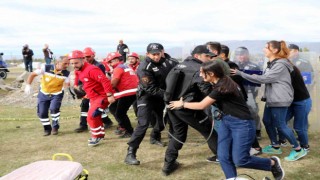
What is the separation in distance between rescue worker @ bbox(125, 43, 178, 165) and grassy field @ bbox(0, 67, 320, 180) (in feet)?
1.22

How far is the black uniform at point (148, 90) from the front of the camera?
17.0 feet

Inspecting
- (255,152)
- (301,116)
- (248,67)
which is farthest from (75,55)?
(301,116)

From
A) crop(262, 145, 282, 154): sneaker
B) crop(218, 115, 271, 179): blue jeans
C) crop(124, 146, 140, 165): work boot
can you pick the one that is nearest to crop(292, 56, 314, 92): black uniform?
crop(262, 145, 282, 154): sneaker

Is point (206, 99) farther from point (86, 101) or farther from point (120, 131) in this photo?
point (86, 101)

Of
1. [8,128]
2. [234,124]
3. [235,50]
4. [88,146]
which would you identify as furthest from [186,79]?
[8,128]

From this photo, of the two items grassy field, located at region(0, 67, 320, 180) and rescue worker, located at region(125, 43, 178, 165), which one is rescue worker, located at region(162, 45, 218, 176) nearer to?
grassy field, located at region(0, 67, 320, 180)

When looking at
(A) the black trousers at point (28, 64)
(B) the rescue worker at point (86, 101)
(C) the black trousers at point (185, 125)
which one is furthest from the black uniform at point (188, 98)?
(A) the black trousers at point (28, 64)

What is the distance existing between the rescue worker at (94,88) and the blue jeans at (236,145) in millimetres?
2683

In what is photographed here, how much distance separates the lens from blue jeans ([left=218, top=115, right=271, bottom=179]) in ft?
12.3

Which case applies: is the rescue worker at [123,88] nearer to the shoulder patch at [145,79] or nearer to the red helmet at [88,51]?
the red helmet at [88,51]

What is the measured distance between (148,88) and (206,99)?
1.58m

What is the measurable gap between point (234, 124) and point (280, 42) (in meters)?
1.90

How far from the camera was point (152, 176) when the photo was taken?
472cm

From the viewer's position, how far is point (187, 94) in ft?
14.8
